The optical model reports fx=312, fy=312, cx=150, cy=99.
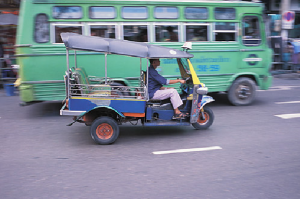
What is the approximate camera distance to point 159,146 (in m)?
5.60

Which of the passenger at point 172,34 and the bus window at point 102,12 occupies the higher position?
the bus window at point 102,12

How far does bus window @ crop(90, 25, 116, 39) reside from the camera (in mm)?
7672

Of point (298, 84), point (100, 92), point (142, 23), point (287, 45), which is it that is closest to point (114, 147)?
point (100, 92)

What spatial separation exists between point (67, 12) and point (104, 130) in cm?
341

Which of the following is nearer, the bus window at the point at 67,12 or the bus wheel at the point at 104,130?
the bus wheel at the point at 104,130

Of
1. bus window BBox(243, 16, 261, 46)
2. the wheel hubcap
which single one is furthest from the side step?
bus window BBox(243, 16, 261, 46)

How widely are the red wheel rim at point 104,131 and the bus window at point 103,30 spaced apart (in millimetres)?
2958

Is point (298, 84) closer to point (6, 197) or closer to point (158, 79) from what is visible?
point (158, 79)

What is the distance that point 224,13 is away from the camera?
8375 mm

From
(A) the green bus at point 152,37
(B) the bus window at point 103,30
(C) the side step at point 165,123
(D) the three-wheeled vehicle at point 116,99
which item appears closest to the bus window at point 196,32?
(A) the green bus at point 152,37

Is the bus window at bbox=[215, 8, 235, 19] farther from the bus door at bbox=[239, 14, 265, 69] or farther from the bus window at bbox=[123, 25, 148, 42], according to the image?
the bus window at bbox=[123, 25, 148, 42]

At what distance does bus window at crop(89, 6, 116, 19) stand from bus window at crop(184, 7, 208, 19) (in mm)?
1900

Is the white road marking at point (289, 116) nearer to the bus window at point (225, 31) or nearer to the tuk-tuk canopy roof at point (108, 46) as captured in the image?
the bus window at point (225, 31)

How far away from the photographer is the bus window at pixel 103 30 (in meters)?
7.67
